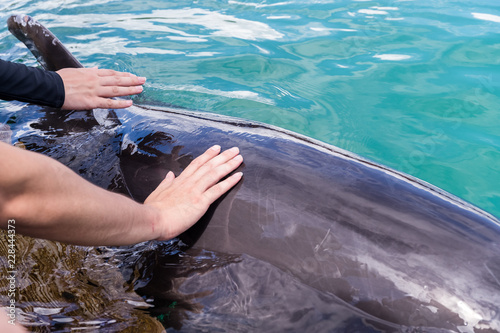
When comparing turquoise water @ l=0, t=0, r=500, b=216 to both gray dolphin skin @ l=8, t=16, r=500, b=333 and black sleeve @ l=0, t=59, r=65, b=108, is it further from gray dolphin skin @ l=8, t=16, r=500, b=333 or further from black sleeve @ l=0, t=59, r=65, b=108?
gray dolphin skin @ l=8, t=16, r=500, b=333

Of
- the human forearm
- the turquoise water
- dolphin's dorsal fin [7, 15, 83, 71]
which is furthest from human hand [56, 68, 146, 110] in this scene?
the human forearm

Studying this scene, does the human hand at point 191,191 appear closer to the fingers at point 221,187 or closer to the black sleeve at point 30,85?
the fingers at point 221,187

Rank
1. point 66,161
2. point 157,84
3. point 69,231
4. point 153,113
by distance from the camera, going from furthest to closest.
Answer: point 157,84, point 153,113, point 66,161, point 69,231

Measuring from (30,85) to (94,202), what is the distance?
162 cm

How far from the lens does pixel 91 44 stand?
7.43 meters

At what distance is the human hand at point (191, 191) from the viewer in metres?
2.43

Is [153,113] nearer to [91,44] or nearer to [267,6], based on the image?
[91,44]

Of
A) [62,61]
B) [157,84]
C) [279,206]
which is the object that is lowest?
[157,84]

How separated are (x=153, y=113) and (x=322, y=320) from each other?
193 centimetres

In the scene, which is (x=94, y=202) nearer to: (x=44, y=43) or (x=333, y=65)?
(x=44, y=43)

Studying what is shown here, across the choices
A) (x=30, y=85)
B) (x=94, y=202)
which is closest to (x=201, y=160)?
(x=94, y=202)

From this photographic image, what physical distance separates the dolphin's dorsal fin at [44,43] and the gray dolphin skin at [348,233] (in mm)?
1380

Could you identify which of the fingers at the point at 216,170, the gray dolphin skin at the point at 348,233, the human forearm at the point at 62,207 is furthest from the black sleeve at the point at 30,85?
the human forearm at the point at 62,207

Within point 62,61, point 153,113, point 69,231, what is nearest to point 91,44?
point 62,61
